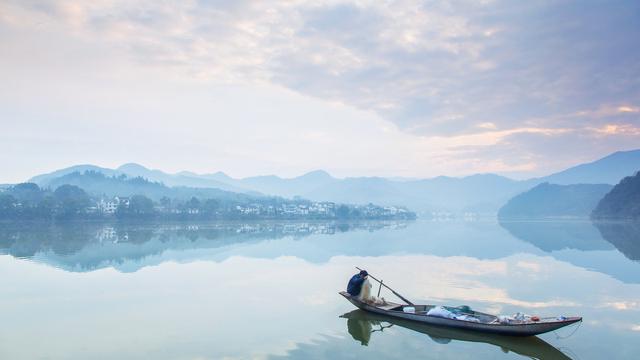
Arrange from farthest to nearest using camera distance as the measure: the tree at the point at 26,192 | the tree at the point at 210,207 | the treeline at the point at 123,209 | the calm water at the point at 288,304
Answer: the tree at the point at 26,192, the tree at the point at 210,207, the treeline at the point at 123,209, the calm water at the point at 288,304

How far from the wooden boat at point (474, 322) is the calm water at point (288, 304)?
25cm

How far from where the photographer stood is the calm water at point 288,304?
1162cm

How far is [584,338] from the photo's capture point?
40.1 ft

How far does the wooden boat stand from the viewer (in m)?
11.3

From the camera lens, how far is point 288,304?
16.8m

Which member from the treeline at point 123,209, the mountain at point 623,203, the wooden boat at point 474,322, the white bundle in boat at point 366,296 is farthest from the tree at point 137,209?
→ the mountain at point 623,203

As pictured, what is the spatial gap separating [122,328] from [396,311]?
794 cm

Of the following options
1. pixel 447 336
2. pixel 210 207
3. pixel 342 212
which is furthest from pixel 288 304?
pixel 342 212

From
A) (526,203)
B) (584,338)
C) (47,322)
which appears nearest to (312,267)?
(47,322)

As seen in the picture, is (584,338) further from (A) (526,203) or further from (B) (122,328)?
(A) (526,203)

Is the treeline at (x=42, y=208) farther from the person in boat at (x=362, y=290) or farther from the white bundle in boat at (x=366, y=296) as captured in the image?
the white bundle in boat at (x=366, y=296)

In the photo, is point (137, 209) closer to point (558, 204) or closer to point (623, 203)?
→ point (623, 203)

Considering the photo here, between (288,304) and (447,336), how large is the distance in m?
6.13

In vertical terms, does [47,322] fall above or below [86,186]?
below
